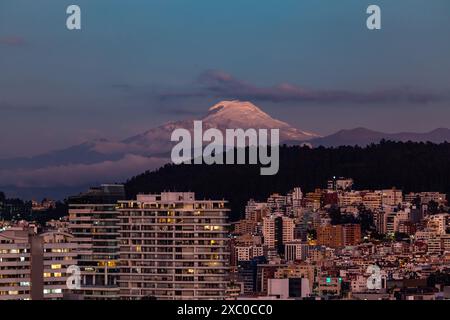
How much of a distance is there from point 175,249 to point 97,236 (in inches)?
122

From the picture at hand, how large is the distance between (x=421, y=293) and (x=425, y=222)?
36.6ft

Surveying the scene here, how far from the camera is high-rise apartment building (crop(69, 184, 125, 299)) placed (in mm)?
22344

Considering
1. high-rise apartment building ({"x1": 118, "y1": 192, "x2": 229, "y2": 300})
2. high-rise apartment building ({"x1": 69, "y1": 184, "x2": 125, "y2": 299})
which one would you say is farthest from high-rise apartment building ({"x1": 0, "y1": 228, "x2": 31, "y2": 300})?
high-rise apartment building ({"x1": 118, "y1": 192, "x2": 229, "y2": 300})

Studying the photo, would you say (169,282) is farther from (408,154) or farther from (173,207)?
(408,154)

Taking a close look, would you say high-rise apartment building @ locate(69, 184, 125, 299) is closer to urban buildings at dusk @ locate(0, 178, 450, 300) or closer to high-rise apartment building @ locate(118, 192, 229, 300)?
urban buildings at dusk @ locate(0, 178, 450, 300)

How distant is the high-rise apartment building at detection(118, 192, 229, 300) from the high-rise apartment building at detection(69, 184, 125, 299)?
433 millimetres

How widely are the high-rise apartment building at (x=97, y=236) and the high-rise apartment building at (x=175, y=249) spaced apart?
0.43m

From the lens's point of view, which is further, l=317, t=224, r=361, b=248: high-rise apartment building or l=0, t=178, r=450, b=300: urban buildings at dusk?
l=317, t=224, r=361, b=248: high-rise apartment building

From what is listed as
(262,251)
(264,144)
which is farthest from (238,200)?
(264,144)

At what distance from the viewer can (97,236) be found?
971 inches

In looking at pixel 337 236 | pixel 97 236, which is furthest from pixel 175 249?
pixel 337 236

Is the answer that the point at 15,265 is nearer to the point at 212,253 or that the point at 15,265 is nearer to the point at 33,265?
the point at 33,265

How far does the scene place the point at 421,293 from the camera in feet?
68.7

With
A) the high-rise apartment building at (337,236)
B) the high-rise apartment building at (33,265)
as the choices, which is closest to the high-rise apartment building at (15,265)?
the high-rise apartment building at (33,265)
